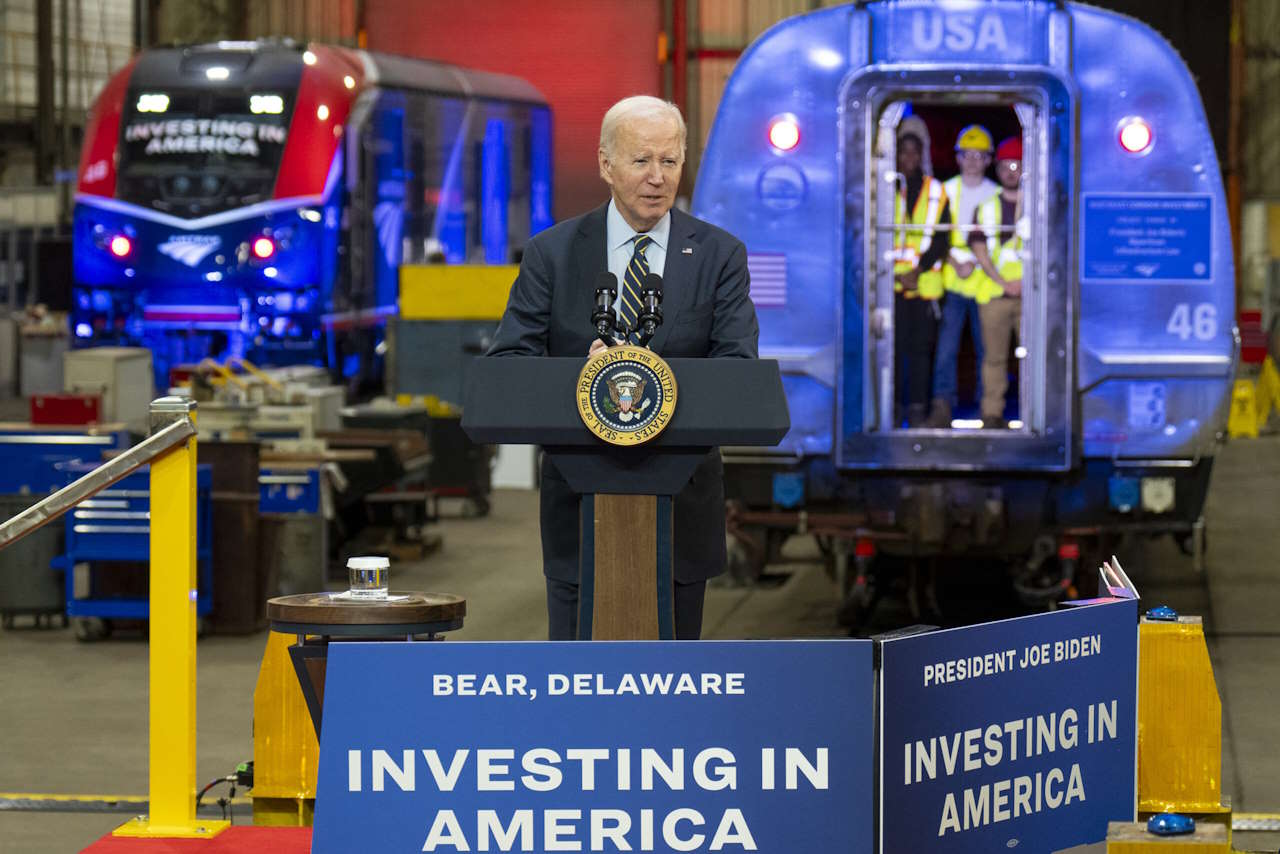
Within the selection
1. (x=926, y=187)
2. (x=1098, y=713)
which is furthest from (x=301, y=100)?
(x=1098, y=713)

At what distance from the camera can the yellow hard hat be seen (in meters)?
9.85

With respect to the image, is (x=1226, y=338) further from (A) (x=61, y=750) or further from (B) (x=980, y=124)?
(A) (x=61, y=750)

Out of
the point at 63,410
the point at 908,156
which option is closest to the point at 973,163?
the point at 908,156

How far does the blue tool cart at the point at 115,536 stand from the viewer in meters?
9.95

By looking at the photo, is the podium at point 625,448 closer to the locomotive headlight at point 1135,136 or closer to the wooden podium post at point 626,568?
the wooden podium post at point 626,568

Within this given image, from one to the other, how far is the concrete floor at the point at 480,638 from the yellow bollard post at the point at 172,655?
3.83 ft

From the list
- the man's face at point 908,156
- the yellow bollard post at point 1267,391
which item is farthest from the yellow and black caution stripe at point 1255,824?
the yellow bollard post at point 1267,391

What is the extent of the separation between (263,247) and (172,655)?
14874 millimetres

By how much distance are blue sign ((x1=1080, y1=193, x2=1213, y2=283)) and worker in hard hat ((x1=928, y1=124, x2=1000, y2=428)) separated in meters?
0.70

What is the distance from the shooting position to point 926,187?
989cm

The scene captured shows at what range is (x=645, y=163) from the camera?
4.38m

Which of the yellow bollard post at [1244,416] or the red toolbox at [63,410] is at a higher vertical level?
the red toolbox at [63,410]

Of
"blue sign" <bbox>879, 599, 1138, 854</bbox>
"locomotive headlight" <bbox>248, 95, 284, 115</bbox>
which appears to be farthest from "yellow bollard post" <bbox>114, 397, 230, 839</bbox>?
"locomotive headlight" <bbox>248, 95, 284, 115</bbox>

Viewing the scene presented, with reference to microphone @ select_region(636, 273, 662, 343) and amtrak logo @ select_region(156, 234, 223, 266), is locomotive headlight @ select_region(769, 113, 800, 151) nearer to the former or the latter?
microphone @ select_region(636, 273, 662, 343)
